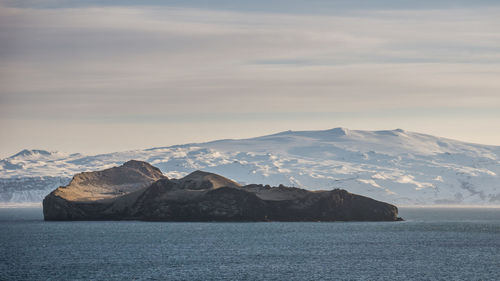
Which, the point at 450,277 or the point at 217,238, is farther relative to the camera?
the point at 217,238

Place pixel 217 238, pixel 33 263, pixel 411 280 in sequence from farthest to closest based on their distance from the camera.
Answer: pixel 217 238, pixel 33 263, pixel 411 280

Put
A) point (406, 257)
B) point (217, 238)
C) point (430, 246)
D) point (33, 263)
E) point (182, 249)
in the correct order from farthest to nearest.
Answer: point (217, 238) < point (430, 246) < point (182, 249) < point (406, 257) < point (33, 263)

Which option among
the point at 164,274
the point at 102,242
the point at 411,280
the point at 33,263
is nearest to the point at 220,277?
the point at 164,274

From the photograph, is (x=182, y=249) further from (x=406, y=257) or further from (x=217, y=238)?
(x=406, y=257)

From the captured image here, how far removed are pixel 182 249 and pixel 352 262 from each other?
123ft

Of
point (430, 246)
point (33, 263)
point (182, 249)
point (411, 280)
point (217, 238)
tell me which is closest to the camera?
point (411, 280)

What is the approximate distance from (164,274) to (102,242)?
2316 inches

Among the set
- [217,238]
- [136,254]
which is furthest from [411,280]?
[217,238]

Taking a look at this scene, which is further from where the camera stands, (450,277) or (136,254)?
(136,254)

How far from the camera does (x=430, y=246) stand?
17888 cm

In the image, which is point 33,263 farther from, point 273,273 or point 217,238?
point 217,238

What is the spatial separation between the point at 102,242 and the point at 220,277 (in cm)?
6478

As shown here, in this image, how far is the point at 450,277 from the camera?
12606 centimetres

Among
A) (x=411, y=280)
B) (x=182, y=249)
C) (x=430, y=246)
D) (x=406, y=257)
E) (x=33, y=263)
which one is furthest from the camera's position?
(x=430, y=246)
